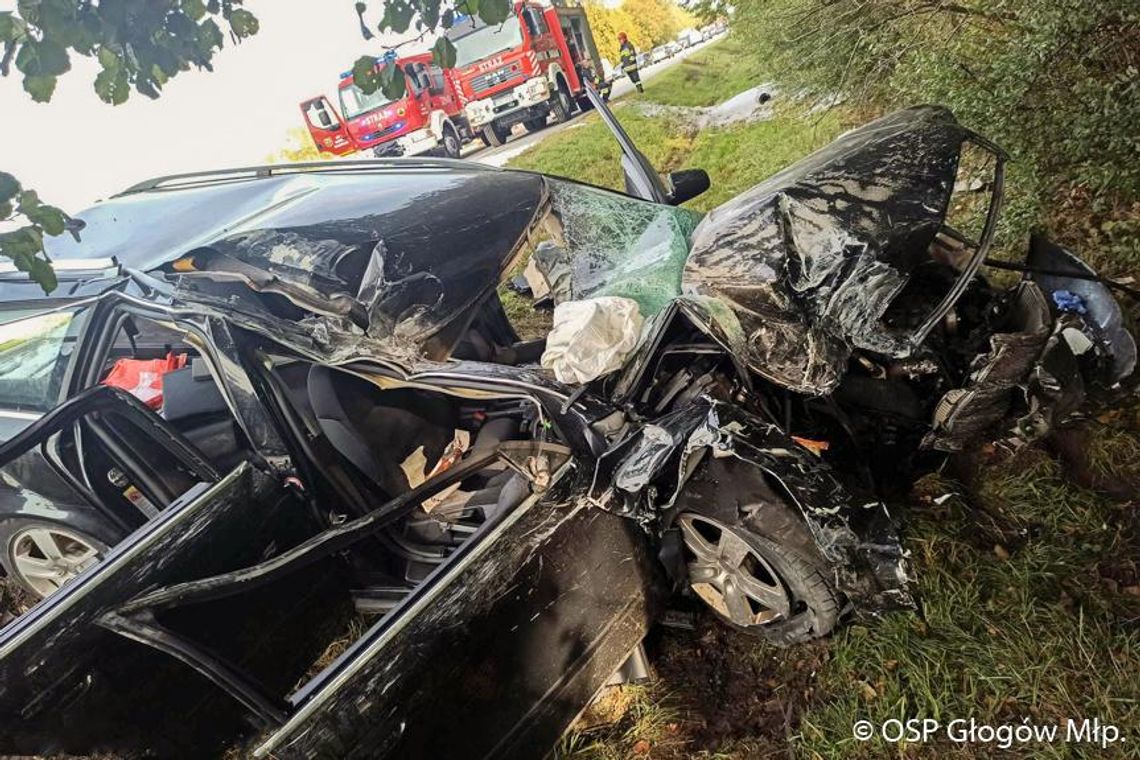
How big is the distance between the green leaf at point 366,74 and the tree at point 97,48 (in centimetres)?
26

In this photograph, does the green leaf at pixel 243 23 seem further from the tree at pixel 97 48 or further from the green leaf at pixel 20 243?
the green leaf at pixel 20 243

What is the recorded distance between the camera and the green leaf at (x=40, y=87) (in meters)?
1.37

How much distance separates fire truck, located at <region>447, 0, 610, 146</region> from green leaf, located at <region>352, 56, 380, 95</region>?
1213 centimetres

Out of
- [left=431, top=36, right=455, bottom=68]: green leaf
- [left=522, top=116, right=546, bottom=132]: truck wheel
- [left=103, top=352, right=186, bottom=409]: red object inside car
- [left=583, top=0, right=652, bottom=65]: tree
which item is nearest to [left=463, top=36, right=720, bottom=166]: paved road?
[left=522, top=116, right=546, bottom=132]: truck wheel

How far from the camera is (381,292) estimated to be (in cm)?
225

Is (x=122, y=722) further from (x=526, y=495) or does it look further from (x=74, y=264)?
(x=74, y=264)

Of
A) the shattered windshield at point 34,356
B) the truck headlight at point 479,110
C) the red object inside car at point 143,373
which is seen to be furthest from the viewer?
the truck headlight at point 479,110

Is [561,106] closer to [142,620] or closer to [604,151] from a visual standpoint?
[604,151]

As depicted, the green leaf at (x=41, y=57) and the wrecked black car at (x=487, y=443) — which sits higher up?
the green leaf at (x=41, y=57)

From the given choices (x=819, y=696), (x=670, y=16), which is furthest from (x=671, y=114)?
(x=670, y=16)

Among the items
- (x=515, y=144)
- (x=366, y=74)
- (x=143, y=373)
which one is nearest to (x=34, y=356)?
(x=143, y=373)

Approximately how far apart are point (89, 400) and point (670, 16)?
5113cm

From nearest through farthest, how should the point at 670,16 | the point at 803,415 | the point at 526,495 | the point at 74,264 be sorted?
1. the point at 526,495
2. the point at 803,415
3. the point at 74,264
4. the point at 670,16

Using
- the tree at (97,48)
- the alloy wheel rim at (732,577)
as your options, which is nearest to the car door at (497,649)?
the alloy wheel rim at (732,577)
